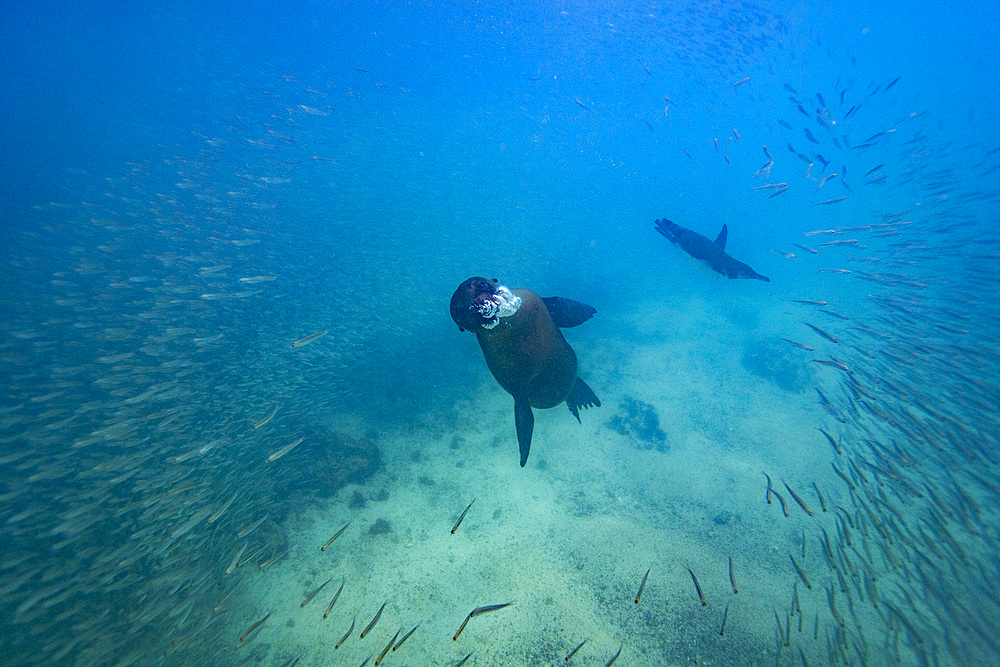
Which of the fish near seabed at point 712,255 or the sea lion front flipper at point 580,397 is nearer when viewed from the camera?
the sea lion front flipper at point 580,397

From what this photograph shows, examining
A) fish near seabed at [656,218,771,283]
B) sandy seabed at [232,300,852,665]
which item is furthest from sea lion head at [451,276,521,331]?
fish near seabed at [656,218,771,283]

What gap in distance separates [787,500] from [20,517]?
11495 mm

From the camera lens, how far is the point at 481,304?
3299 mm

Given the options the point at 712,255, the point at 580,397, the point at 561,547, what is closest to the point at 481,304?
the point at 580,397

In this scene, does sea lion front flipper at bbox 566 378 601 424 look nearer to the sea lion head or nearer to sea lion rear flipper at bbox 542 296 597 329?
sea lion rear flipper at bbox 542 296 597 329

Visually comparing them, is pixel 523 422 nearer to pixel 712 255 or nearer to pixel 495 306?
pixel 495 306

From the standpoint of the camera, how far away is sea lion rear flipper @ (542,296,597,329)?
16.0 feet

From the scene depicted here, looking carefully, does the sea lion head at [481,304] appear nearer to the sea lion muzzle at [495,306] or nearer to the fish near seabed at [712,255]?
the sea lion muzzle at [495,306]

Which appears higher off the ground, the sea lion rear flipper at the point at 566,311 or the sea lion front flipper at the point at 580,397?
the sea lion rear flipper at the point at 566,311

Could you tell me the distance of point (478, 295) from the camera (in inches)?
132

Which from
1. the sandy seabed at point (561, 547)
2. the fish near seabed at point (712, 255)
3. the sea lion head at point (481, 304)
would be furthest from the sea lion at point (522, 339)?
the fish near seabed at point (712, 255)

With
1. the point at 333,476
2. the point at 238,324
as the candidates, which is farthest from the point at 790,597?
the point at 238,324

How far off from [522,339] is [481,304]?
2.97ft

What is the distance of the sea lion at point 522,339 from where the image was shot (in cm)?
345
